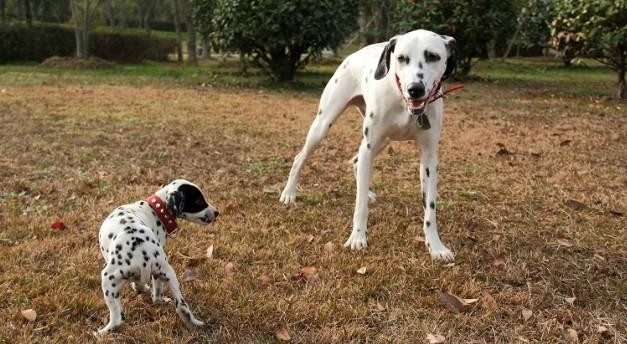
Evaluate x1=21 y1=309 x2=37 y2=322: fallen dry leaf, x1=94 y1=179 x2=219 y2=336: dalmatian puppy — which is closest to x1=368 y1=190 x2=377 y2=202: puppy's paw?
x1=94 y1=179 x2=219 y2=336: dalmatian puppy

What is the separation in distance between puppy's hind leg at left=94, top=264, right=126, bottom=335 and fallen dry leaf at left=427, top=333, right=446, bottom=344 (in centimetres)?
151

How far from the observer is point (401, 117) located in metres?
4.20

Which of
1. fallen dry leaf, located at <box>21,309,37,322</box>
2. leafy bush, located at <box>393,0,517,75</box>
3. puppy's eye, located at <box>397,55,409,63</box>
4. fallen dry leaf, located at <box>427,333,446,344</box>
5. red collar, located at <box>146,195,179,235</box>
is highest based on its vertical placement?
leafy bush, located at <box>393,0,517,75</box>

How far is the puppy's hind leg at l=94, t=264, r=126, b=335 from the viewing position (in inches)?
112

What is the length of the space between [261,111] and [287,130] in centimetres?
190

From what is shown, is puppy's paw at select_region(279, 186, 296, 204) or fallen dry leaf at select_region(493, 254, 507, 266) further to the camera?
puppy's paw at select_region(279, 186, 296, 204)

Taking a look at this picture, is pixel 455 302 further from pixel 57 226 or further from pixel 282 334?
pixel 57 226

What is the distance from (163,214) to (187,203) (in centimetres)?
14

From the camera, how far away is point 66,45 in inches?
998

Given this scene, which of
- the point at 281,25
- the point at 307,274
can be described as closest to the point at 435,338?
the point at 307,274

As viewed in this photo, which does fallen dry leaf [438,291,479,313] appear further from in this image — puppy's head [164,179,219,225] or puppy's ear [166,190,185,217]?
puppy's ear [166,190,185,217]

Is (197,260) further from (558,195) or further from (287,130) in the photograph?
(287,130)

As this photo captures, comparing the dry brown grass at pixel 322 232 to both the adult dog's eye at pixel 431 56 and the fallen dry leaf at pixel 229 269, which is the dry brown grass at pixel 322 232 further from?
the adult dog's eye at pixel 431 56

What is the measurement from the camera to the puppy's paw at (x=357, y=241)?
4.34 meters
